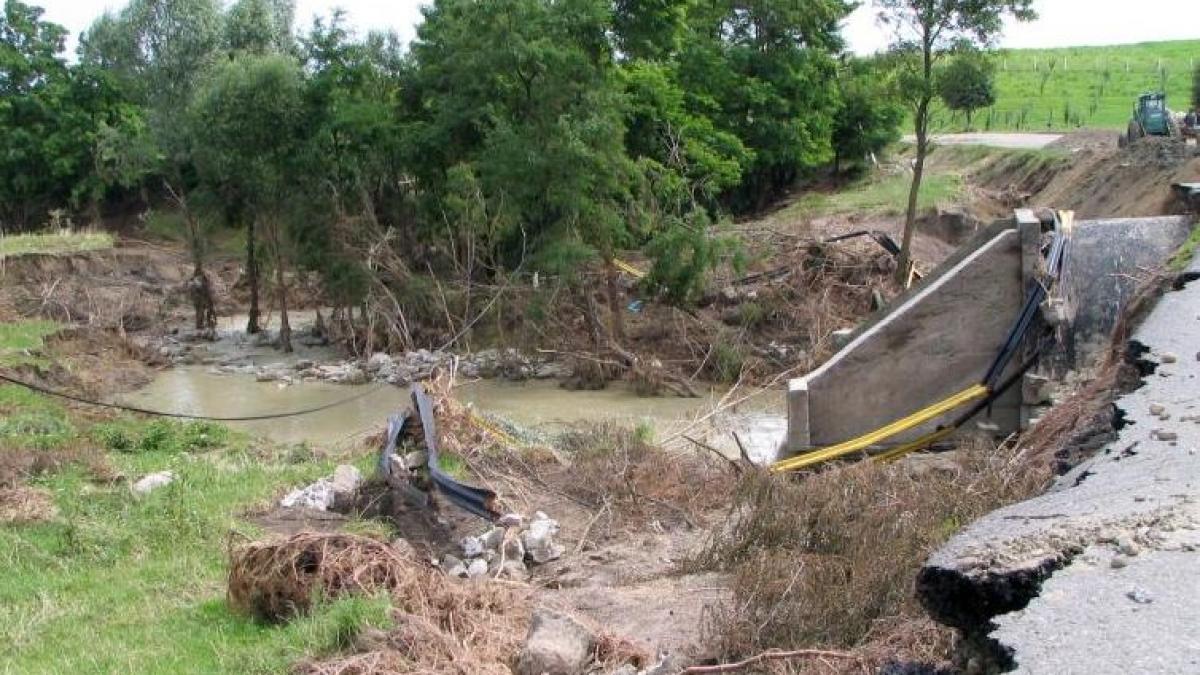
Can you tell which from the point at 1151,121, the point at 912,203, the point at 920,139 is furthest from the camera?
the point at 1151,121

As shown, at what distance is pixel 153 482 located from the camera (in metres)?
12.5

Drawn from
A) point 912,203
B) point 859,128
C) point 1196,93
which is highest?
point 1196,93

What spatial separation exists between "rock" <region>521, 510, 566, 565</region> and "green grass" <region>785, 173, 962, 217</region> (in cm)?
2312

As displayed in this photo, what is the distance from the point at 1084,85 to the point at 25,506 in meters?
58.7

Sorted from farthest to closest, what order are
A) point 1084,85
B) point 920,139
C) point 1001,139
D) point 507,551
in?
point 1084,85
point 1001,139
point 920,139
point 507,551

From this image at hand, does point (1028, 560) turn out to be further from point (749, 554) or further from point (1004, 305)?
point (1004, 305)

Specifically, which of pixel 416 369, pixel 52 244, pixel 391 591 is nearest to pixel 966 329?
pixel 391 591

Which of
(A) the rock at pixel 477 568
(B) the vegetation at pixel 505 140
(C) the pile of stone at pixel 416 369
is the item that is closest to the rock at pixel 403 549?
(A) the rock at pixel 477 568

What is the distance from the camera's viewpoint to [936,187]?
1345 inches

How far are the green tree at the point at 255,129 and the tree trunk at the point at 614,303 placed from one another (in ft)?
28.0

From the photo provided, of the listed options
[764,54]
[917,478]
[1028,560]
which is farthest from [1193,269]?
[764,54]

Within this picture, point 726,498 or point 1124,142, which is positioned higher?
point 1124,142

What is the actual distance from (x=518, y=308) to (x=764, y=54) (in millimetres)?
15270

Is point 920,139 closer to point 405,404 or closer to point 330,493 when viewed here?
point 405,404
